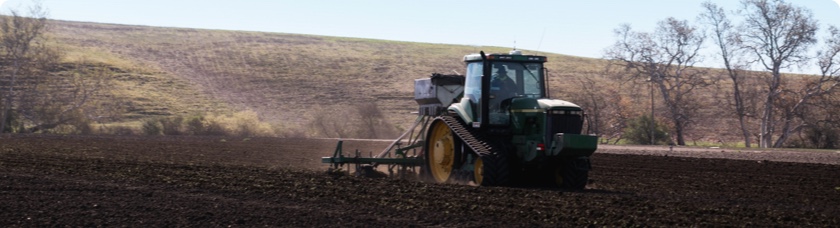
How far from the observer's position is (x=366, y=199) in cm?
1284

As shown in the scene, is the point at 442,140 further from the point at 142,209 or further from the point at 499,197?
the point at 142,209

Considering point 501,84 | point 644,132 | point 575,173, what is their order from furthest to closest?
point 644,132
point 501,84
point 575,173

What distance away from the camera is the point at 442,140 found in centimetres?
1608

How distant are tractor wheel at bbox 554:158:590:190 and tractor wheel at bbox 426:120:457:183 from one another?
168cm

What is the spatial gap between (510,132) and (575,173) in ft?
3.72

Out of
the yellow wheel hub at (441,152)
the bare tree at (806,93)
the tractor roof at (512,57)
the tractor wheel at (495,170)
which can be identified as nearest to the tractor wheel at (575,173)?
the tractor wheel at (495,170)

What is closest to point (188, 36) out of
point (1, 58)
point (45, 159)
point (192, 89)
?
point (192, 89)

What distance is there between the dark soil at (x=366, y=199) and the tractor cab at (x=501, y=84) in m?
1.23

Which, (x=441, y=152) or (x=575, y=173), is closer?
(x=575, y=173)

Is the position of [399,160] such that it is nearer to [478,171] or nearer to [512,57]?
[478,171]

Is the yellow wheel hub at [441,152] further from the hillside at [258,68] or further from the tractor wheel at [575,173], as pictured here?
the hillside at [258,68]

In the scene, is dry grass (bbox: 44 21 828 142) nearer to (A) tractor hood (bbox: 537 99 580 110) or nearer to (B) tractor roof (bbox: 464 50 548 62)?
(B) tractor roof (bbox: 464 50 548 62)

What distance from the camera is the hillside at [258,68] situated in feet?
181

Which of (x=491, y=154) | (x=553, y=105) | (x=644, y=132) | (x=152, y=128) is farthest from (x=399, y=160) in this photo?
(x=152, y=128)
